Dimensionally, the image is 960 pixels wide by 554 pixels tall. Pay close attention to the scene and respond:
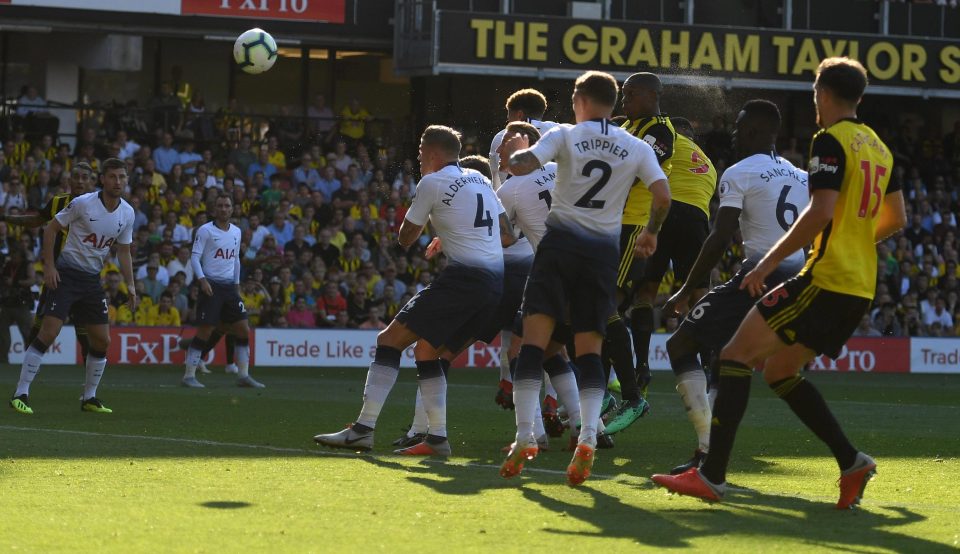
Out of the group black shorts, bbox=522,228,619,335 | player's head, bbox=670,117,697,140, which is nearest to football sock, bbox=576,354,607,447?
black shorts, bbox=522,228,619,335

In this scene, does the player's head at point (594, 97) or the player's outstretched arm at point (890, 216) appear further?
the player's head at point (594, 97)

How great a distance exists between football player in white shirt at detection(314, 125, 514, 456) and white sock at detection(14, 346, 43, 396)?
179 inches

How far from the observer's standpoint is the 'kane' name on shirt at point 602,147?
27.8 ft

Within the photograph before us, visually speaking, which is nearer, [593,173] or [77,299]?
[593,173]

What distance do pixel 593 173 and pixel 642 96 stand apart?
2.22 meters

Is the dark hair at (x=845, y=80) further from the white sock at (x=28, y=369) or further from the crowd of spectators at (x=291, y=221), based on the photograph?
the crowd of spectators at (x=291, y=221)

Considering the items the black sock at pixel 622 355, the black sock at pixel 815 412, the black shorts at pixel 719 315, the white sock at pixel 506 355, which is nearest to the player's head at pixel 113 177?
the white sock at pixel 506 355

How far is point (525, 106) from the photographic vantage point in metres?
11.5

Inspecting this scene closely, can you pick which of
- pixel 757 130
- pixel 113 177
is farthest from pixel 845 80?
pixel 113 177

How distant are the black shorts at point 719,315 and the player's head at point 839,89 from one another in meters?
1.40

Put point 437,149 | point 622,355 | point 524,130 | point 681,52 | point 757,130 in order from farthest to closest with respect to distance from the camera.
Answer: point 681,52
point 622,355
point 524,130
point 437,149
point 757,130

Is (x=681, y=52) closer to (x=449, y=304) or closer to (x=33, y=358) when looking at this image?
(x=33, y=358)

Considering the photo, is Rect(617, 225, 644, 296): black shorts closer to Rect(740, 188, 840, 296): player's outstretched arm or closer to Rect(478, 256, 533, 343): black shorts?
Rect(478, 256, 533, 343): black shorts

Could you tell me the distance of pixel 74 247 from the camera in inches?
537
